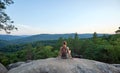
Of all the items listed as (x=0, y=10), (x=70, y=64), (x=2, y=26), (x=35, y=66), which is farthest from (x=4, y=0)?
(x=70, y=64)

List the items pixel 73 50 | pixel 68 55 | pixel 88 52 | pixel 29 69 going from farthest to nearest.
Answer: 1. pixel 73 50
2. pixel 88 52
3. pixel 68 55
4. pixel 29 69

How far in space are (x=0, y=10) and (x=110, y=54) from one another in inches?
1735

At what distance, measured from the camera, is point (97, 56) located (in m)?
61.1

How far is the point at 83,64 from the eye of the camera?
2042cm

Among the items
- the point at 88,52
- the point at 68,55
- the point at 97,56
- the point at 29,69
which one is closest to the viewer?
the point at 29,69

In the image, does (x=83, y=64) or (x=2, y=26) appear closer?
(x=83, y=64)

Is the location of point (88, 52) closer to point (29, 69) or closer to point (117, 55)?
point (117, 55)

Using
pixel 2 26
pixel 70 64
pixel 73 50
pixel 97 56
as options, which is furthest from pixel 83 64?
pixel 73 50

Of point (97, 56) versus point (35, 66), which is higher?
point (35, 66)

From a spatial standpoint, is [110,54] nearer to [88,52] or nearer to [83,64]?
[88,52]

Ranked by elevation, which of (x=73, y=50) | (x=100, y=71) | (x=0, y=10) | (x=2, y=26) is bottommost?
(x=73, y=50)

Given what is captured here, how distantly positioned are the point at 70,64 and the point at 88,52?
45680 millimetres

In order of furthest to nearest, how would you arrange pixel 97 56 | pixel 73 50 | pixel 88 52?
pixel 73 50 < pixel 88 52 < pixel 97 56

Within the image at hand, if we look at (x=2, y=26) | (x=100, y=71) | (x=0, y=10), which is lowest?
(x=100, y=71)
